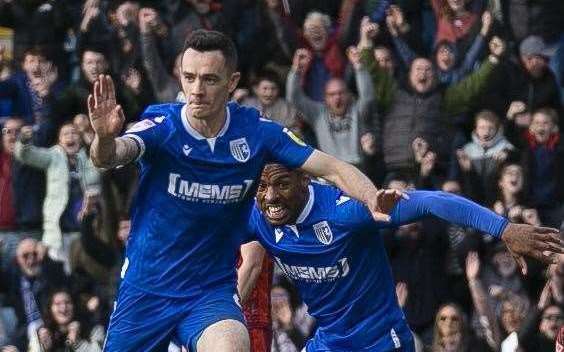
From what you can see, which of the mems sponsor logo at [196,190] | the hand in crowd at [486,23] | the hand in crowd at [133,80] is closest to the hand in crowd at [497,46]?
the hand in crowd at [486,23]

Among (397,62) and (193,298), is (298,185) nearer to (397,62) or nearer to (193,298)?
(193,298)

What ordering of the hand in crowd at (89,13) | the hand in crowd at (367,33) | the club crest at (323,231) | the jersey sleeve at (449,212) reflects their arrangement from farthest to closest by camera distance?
the hand in crowd at (89,13), the hand in crowd at (367,33), the club crest at (323,231), the jersey sleeve at (449,212)

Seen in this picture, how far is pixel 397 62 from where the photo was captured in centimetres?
1661

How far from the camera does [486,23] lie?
16.5 metres

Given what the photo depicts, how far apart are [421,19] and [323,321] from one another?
5.68 m

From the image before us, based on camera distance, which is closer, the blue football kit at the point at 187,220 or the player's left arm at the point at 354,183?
the player's left arm at the point at 354,183

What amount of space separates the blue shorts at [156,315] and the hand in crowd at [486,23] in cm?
635

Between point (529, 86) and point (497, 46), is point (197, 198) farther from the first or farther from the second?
point (529, 86)

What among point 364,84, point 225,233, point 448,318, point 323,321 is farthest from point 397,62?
point 225,233

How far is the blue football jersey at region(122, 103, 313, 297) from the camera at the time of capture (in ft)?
34.2

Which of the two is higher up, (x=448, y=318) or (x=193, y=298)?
(x=193, y=298)

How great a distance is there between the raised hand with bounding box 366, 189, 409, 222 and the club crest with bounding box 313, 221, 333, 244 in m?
1.28

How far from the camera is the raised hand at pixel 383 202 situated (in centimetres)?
997

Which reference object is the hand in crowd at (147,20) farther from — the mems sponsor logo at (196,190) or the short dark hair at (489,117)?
the mems sponsor logo at (196,190)
